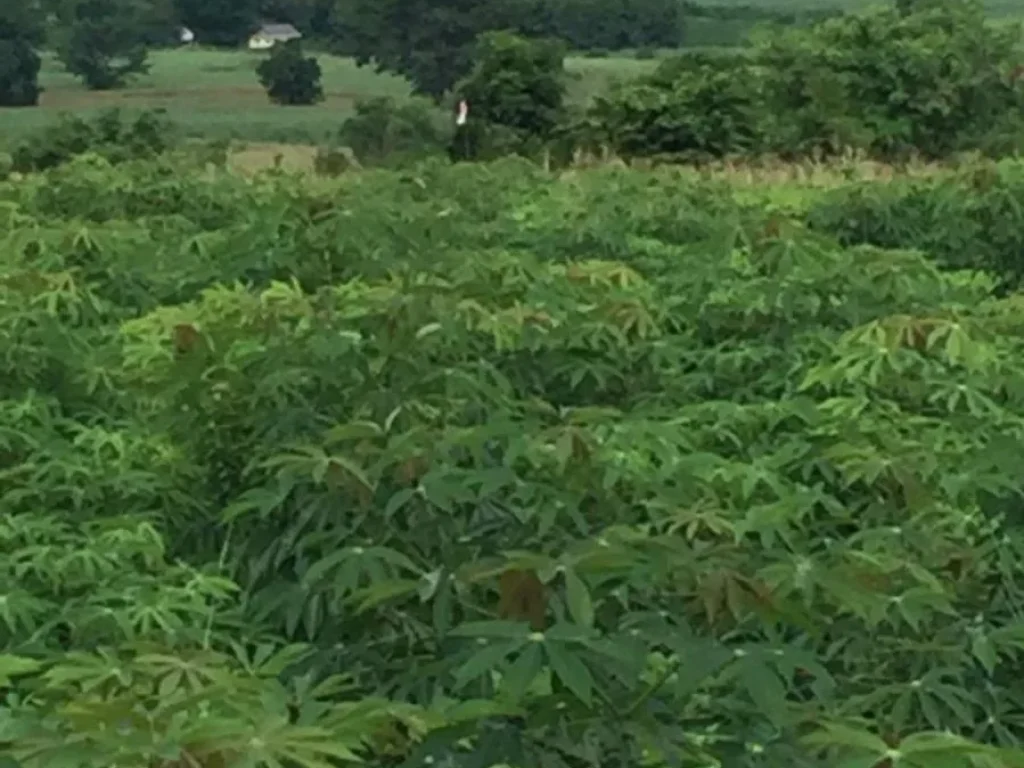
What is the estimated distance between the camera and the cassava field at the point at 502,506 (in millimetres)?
1803

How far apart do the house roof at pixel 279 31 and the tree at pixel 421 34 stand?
441mm

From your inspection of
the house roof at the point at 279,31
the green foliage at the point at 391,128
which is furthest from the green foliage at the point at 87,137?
the house roof at the point at 279,31

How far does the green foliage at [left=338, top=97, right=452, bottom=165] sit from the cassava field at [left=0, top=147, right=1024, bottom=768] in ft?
31.6

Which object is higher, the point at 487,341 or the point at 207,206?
the point at 487,341

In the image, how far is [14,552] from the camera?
2.58m

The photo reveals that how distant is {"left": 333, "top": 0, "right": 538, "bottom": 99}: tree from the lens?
17.9 metres

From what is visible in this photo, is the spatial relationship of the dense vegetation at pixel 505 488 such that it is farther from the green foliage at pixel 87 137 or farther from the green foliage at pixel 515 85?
the green foliage at pixel 515 85

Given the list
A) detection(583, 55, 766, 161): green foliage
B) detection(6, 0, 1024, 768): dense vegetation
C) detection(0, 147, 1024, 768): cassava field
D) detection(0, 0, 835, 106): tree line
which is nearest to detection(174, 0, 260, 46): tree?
detection(0, 0, 835, 106): tree line

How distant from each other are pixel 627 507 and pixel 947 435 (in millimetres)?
775

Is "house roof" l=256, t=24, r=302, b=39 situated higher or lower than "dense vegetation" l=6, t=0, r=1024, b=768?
lower

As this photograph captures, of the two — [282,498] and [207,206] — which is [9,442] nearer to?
[282,498]

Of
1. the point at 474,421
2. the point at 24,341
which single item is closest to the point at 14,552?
the point at 474,421

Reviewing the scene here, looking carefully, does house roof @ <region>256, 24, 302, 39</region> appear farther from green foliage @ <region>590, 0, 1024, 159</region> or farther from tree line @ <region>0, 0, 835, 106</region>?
green foliage @ <region>590, 0, 1024, 159</region>

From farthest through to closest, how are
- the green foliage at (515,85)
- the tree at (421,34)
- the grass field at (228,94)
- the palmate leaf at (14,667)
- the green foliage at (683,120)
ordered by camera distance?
1. the tree at (421,34)
2. the grass field at (228,94)
3. the green foliage at (515,85)
4. the green foliage at (683,120)
5. the palmate leaf at (14,667)
